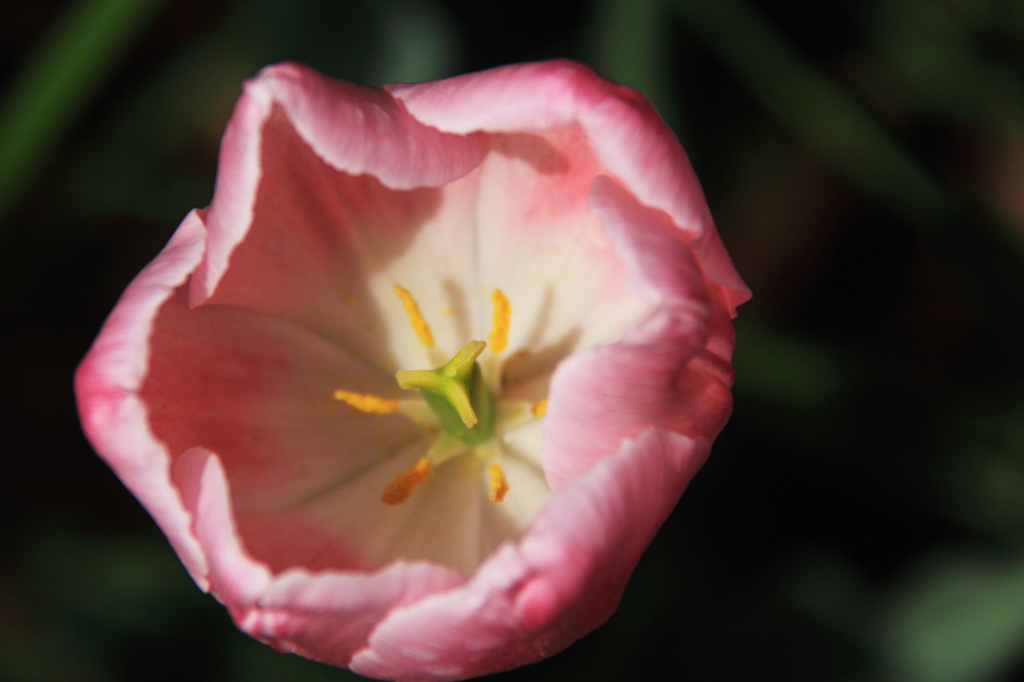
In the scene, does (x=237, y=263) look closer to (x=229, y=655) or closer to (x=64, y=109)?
(x=64, y=109)

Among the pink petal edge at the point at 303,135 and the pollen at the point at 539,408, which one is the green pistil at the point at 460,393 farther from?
the pink petal edge at the point at 303,135

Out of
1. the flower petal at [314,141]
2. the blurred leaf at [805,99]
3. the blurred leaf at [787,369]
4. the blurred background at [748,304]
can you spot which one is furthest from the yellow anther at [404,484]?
the blurred leaf at [805,99]

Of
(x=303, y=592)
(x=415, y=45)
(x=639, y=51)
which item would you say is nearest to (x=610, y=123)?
(x=303, y=592)

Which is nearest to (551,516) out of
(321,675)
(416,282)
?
(416,282)

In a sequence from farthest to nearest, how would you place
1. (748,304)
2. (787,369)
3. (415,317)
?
(748,304) → (787,369) → (415,317)

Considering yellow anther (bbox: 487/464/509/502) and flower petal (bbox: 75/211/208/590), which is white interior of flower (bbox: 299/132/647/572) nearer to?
yellow anther (bbox: 487/464/509/502)

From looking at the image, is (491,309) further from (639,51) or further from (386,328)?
(639,51)

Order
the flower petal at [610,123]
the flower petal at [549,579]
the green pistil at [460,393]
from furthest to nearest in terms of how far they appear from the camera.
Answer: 1. the green pistil at [460,393]
2. the flower petal at [610,123]
3. the flower petal at [549,579]
